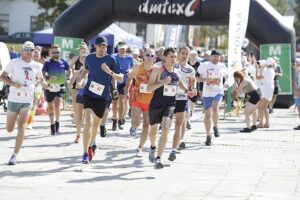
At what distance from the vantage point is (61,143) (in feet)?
39.5

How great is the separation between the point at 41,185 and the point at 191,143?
5.24 m

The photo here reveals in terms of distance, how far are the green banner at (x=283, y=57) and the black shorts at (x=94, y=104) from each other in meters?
12.2

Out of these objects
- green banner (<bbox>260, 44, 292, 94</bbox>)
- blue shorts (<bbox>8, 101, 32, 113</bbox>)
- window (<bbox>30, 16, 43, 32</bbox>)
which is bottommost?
blue shorts (<bbox>8, 101, 32, 113</bbox>)

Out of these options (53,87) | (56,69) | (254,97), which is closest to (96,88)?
(53,87)

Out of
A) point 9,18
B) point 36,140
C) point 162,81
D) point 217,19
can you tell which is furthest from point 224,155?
point 9,18

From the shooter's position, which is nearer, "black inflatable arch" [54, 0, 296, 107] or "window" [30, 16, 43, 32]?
"black inflatable arch" [54, 0, 296, 107]

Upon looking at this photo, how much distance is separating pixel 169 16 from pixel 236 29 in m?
5.06

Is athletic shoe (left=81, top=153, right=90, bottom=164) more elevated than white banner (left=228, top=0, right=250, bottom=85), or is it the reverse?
white banner (left=228, top=0, right=250, bottom=85)

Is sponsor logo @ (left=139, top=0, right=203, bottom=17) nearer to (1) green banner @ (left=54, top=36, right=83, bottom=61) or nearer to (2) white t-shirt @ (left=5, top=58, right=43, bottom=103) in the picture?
(1) green banner @ (left=54, top=36, right=83, bottom=61)

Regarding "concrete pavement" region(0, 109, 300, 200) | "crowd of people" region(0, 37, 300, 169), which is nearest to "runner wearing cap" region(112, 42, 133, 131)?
"concrete pavement" region(0, 109, 300, 200)

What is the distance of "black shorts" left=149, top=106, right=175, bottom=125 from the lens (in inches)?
380

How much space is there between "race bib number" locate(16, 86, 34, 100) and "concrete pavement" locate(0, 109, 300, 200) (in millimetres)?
890

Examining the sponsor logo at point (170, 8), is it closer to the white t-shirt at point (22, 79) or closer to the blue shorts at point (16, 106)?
the white t-shirt at point (22, 79)

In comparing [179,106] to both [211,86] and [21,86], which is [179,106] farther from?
[21,86]
